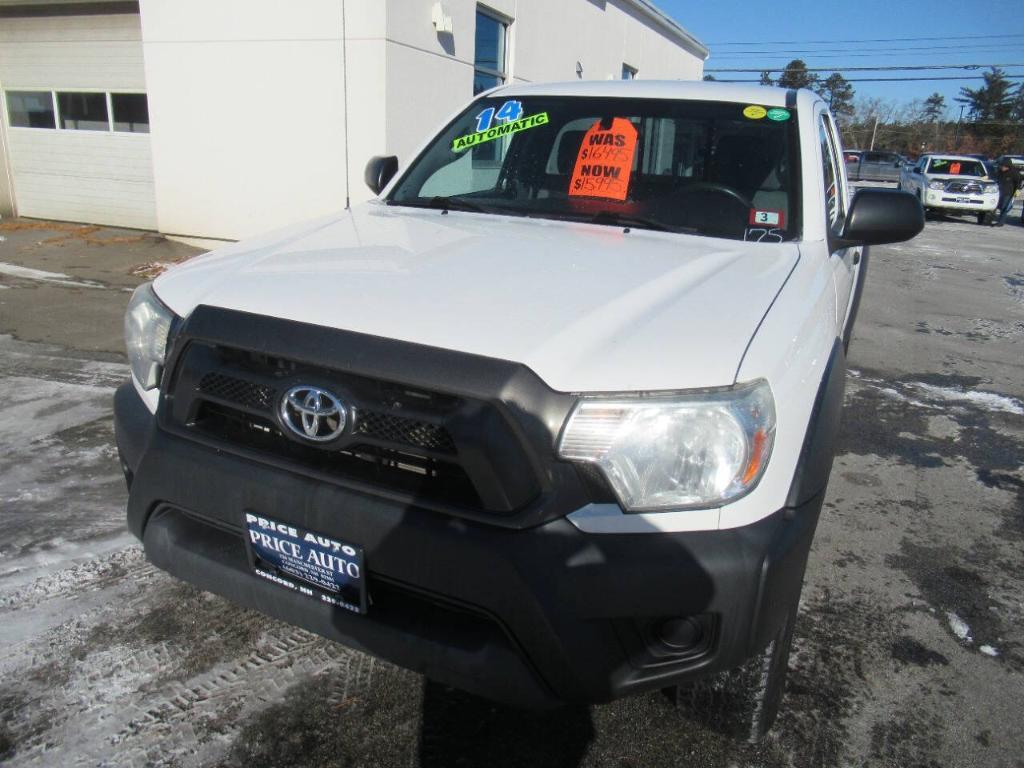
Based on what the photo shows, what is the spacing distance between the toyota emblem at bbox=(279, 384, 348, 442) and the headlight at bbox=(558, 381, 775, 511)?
1.76 ft

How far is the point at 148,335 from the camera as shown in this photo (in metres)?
2.21

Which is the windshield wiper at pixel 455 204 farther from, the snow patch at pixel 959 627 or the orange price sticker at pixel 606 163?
the snow patch at pixel 959 627

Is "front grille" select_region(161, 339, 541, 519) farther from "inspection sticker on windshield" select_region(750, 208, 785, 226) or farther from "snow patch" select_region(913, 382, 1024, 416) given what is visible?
"snow patch" select_region(913, 382, 1024, 416)

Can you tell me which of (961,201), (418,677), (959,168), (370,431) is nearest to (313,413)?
(370,431)

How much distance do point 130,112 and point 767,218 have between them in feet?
36.5

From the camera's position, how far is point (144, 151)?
11.2 meters

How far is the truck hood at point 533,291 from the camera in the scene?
5.56 feet

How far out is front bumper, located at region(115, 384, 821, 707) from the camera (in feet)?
5.28

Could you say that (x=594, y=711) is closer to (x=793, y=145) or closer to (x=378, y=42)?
(x=793, y=145)

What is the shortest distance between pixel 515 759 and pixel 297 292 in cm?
137

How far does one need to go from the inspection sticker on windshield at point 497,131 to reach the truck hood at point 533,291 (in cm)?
88

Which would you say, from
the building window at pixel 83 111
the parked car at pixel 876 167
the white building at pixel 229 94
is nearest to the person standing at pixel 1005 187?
the parked car at pixel 876 167

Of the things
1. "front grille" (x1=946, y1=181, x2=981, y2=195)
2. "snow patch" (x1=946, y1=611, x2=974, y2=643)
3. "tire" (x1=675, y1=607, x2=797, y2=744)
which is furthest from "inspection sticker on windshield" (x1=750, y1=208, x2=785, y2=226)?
"front grille" (x1=946, y1=181, x2=981, y2=195)

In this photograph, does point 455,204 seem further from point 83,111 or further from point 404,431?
point 83,111
